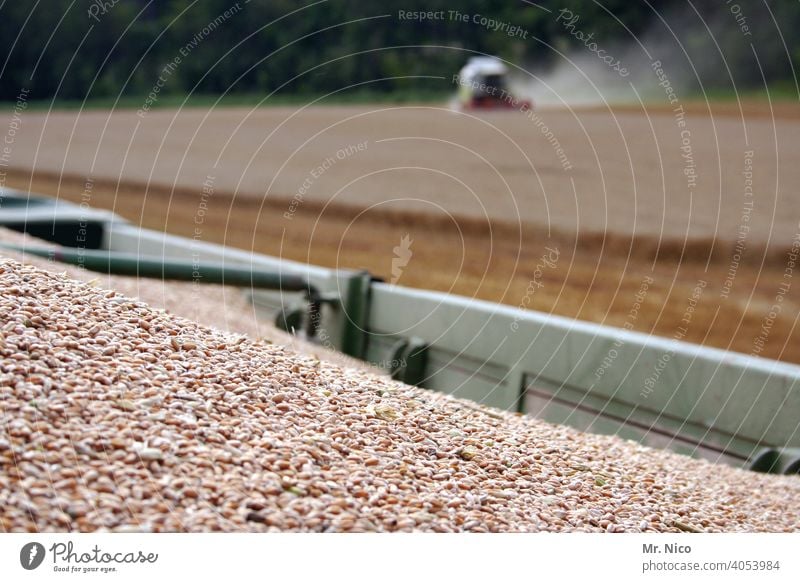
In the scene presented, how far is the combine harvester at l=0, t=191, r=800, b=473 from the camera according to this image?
4.04m

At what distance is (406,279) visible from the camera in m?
9.45

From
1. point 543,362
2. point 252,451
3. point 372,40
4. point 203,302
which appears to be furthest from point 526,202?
point 252,451

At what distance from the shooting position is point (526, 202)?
14180 millimetres

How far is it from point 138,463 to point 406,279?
7164 mm

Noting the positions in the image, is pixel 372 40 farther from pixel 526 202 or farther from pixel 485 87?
pixel 526 202

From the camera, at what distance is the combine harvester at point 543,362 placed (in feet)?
13.2

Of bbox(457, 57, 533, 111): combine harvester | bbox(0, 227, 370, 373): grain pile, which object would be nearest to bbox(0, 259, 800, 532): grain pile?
bbox(0, 227, 370, 373): grain pile

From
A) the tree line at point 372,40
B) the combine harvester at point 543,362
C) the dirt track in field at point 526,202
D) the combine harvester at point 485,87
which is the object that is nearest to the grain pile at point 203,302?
the combine harvester at point 543,362

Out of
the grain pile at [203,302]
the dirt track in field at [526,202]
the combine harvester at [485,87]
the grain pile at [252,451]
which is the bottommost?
the grain pile at [203,302]

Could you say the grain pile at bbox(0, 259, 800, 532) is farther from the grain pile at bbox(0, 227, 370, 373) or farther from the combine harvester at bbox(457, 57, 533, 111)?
the combine harvester at bbox(457, 57, 533, 111)

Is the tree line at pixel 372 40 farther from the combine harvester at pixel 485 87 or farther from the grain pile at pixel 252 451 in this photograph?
the grain pile at pixel 252 451

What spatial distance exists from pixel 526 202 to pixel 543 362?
9831 mm

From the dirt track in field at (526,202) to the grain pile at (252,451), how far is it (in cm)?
455

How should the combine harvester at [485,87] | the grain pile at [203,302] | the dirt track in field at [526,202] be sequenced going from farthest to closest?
the combine harvester at [485,87] < the dirt track in field at [526,202] < the grain pile at [203,302]
